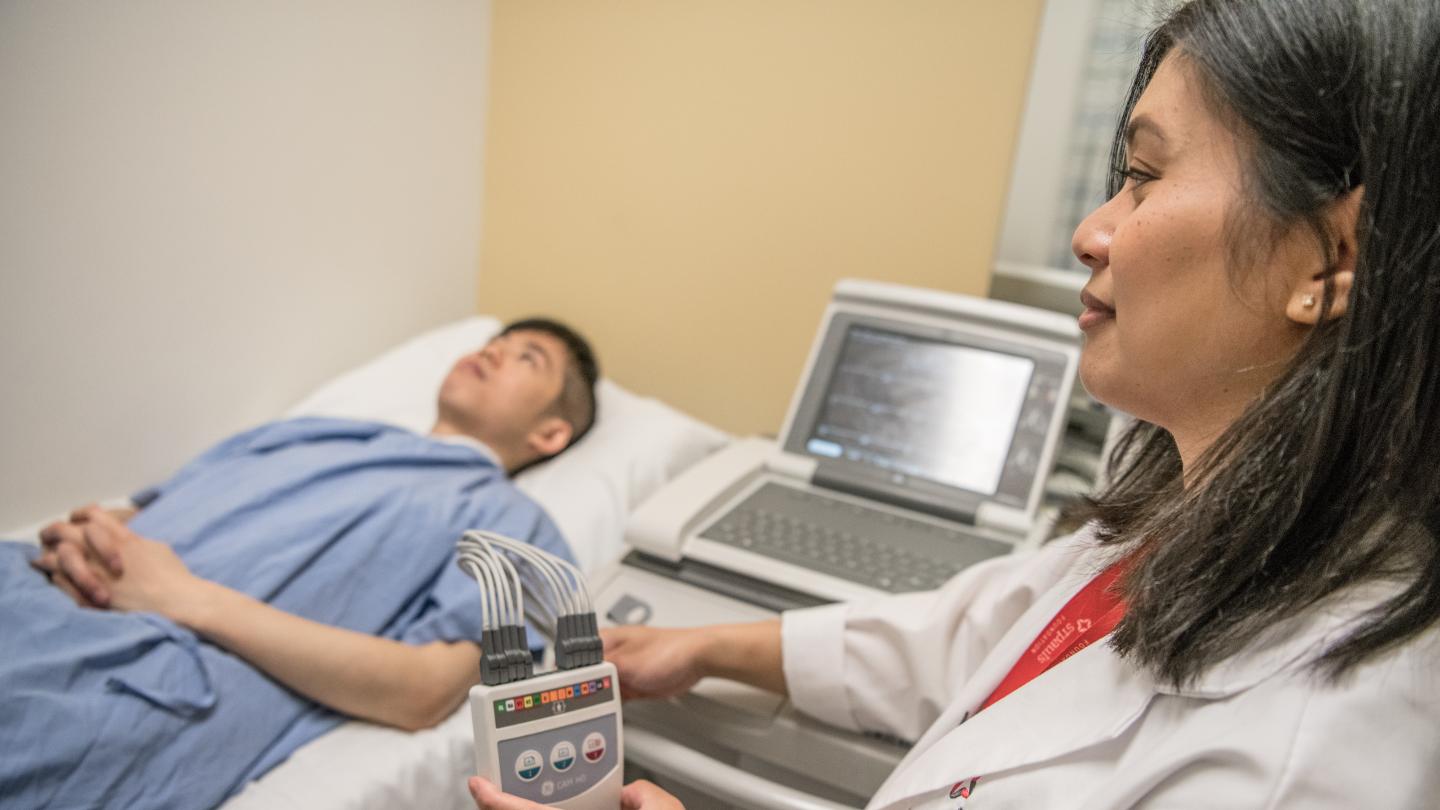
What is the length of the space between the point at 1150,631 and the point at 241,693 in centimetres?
94

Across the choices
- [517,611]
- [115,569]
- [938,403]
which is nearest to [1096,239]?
[517,611]

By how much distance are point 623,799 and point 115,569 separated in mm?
708

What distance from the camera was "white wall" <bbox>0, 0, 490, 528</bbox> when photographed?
1.31 meters

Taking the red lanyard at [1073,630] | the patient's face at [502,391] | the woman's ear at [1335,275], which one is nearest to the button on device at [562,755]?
the red lanyard at [1073,630]

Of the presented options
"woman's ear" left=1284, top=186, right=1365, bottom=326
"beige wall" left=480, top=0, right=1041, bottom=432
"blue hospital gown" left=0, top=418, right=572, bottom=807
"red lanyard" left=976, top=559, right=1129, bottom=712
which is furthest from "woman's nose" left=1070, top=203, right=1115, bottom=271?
"beige wall" left=480, top=0, right=1041, bottom=432

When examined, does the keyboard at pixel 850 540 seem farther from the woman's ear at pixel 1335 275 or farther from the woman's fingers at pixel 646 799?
the woman's ear at pixel 1335 275

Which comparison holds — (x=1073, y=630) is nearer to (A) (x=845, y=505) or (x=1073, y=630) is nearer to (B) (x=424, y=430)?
(A) (x=845, y=505)

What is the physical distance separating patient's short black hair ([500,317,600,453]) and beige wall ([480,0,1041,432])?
0.19 metres

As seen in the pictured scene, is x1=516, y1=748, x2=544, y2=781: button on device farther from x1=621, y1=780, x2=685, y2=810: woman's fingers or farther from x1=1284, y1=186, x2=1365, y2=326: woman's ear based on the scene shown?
x1=1284, y1=186, x2=1365, y2=326: woman's ear

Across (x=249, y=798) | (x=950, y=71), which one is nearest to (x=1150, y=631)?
(x=249, y=798)

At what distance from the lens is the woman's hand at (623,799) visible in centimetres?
73

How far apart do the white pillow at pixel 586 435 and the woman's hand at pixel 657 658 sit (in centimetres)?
50

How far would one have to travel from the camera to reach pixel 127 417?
4.88 ft

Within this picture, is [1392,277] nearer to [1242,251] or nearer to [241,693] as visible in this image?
[1242,251]
